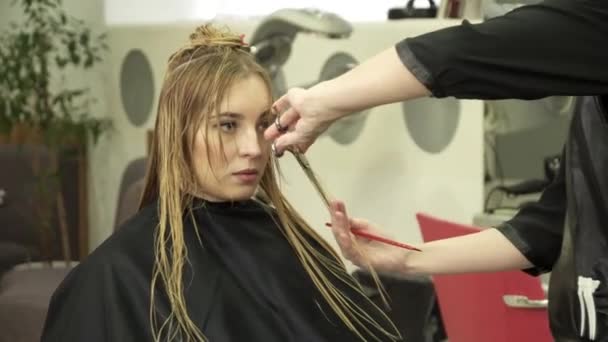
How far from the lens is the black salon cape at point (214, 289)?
1.64m

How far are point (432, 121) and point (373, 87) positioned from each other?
179 centimetres

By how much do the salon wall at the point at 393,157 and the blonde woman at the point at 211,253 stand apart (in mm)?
854

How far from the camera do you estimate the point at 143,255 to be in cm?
170

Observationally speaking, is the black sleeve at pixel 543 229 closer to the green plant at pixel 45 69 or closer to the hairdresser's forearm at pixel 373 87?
the hairdresser's forearm at pixel 373 87

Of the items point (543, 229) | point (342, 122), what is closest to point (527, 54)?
point (543, 229)

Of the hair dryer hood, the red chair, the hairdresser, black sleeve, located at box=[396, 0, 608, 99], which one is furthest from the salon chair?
black sleeve, located at box=[396, 0, 608, 99]

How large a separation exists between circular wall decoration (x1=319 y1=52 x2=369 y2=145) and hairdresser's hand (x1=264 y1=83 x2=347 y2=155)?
172 cm

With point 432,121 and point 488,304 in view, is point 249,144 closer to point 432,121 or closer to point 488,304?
point 488,304

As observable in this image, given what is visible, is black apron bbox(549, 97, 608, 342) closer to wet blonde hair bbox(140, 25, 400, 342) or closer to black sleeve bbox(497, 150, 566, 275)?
black sleeve bbox(497, 150, 566, 275)

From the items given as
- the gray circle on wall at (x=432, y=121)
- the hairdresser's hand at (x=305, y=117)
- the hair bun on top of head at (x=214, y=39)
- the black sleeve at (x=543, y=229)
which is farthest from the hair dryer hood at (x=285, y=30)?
the hairdresser's hand at (x=305, y=117)

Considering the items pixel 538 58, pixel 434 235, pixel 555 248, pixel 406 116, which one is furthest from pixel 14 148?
pixel 538 58

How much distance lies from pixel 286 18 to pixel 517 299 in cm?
115

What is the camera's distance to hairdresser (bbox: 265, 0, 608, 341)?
3.61ft

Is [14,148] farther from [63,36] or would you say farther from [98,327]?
[98,327]
